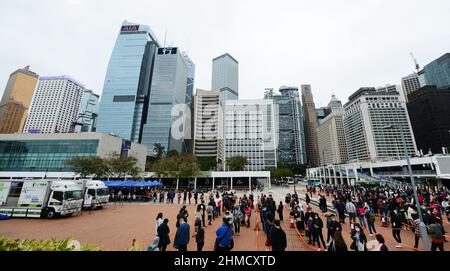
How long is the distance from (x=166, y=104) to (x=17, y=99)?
133412mm

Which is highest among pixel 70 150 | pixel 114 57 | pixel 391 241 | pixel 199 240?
pixel 114 57

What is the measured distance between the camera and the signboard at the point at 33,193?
628 inches

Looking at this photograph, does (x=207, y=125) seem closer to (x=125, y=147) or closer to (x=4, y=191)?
(x=125, y=147)

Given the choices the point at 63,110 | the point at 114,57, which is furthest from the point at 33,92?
the point at 114,57

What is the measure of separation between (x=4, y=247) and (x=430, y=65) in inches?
9389

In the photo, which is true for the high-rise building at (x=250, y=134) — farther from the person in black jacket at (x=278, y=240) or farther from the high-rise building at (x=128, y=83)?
the person in black jacket at (x=278, y=240)

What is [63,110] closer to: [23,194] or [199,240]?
[23,194]

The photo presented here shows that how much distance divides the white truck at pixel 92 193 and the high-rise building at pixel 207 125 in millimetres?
106740

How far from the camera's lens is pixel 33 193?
1605 cm

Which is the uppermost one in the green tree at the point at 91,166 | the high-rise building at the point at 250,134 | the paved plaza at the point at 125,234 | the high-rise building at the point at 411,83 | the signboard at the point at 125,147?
the high-rise building at the point at 411,83

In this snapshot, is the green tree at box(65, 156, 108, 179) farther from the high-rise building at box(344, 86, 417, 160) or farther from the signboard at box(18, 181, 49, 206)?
the high-rise building at box(344, 86, 417, 160)

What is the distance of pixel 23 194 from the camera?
16141 mm

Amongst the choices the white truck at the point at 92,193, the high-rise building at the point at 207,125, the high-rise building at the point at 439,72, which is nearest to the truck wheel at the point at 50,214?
the white truck at the point at 92,193
